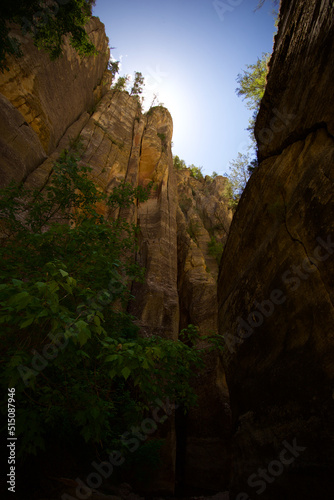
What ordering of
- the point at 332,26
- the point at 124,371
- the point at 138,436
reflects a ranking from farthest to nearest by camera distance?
the point at 138,436
the point at 332,26
the point at 124,371

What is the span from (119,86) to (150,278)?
30.6 meters

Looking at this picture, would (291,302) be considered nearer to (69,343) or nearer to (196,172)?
(69,343)

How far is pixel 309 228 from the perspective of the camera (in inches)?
230

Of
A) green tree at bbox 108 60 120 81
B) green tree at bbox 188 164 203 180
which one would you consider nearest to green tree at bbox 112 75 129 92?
green tree at bbox 108 60 120 81

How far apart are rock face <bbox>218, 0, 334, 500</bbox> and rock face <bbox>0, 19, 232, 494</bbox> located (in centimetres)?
831

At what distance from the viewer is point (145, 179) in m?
28.9

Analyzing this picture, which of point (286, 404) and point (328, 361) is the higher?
point (328, 361)

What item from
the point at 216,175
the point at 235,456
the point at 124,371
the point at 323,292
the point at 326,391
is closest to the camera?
the point at 124,371

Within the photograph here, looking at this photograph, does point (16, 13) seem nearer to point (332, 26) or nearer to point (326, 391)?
point (332, 26)

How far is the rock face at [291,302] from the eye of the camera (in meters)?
4.99

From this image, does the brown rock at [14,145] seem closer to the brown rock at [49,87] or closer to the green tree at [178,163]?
the brown rock at [49,87]

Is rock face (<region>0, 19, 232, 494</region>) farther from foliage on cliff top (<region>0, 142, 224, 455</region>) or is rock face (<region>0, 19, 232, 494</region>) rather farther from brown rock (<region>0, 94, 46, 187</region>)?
foliage on cliff top (<region>0, 142, 224, 455</region>)

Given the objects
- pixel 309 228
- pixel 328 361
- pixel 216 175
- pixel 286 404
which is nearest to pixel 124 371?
pixel 328 361

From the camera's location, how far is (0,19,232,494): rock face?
1309cm
